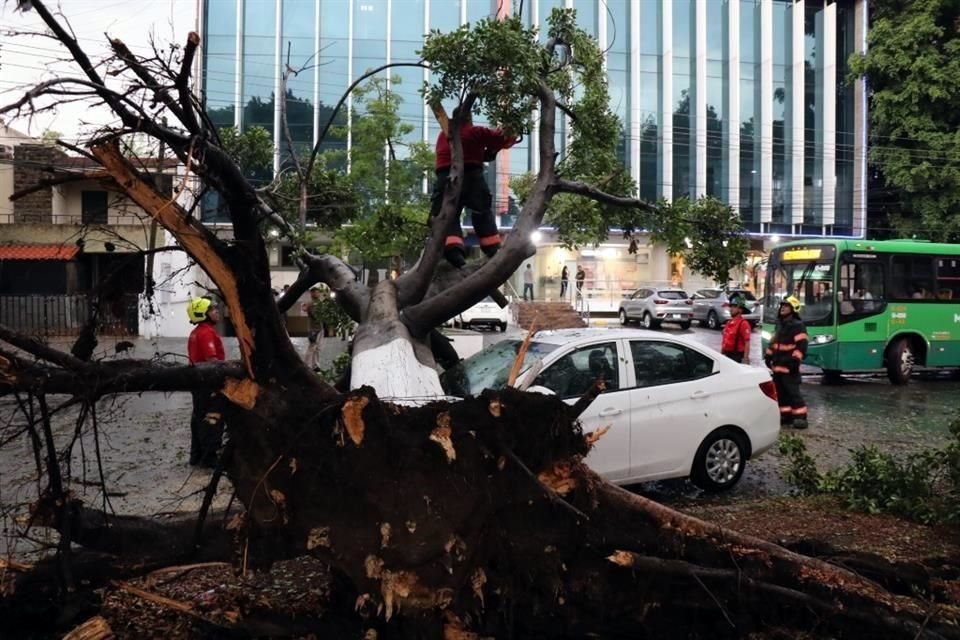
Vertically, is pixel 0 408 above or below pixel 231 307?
below

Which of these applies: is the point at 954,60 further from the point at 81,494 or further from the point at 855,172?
the point at 81,494

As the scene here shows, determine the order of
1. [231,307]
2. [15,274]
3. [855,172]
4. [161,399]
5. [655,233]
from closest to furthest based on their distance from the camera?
[231,307] < [655,233] < [161,399] < [15,274] < [855,172]

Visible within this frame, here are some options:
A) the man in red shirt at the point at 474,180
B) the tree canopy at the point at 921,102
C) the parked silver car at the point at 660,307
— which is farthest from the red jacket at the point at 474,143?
the tree canopy at the point at 921,102

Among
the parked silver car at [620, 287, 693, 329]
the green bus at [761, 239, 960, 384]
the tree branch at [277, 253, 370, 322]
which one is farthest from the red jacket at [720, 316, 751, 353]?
the parked silver car at [620, 287, 693, 329]

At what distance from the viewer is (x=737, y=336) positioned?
36.4ft

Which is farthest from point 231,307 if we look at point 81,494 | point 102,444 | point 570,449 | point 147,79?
point 102,444

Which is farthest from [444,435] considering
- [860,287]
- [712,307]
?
[712,307]

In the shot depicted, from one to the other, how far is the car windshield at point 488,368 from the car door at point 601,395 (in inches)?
7.8

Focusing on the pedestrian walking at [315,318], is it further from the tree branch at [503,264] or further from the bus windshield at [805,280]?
the bus windshield at [805,280]

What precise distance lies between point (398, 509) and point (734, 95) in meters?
39.0

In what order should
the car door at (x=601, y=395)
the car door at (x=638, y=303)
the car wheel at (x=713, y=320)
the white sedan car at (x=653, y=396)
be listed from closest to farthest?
the car door at (x=601, y=395) → the white sedan car at (x=653, y=396) → the car wheel at (x=713, y=320) → the car door at (x=638, y=303)

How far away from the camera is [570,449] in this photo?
319 cm

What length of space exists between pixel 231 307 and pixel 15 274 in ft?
82.4

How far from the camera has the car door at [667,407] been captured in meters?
6.45
